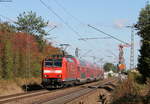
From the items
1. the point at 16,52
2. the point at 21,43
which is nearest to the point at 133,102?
the point at 16,52

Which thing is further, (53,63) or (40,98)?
(53,63)

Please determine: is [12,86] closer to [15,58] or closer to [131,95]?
[15,58]

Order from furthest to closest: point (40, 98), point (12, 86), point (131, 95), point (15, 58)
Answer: point (15, 58)
point (12, 86)
point (40, 98)
point (131, 95)

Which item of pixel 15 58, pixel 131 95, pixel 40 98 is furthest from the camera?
pixel 15 58

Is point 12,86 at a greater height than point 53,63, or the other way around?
point 53,63

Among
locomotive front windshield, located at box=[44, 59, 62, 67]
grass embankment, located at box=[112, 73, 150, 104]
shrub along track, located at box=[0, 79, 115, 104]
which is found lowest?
shrub along track, located at box=[0, 79, 115, 104]

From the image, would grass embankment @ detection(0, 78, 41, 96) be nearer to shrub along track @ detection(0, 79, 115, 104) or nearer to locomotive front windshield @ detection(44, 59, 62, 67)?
locomotive front windshield @ detection(44, 59, 62, 67)

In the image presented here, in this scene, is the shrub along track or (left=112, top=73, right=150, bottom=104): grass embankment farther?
the shrub along track

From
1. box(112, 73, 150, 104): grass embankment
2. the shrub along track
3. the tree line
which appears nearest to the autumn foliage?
the tree line

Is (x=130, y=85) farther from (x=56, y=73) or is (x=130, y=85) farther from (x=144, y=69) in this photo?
(x=144, y=69)

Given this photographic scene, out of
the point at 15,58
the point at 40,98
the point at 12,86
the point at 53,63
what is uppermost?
the point at 15,58

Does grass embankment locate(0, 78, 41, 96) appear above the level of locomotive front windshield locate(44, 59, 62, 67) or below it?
below

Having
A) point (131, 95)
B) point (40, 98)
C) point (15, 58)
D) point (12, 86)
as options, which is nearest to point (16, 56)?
point (15, 58)

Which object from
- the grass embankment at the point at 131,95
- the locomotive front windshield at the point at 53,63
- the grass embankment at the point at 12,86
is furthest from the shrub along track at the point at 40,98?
the locomotive front windshield at the point at 53,63
